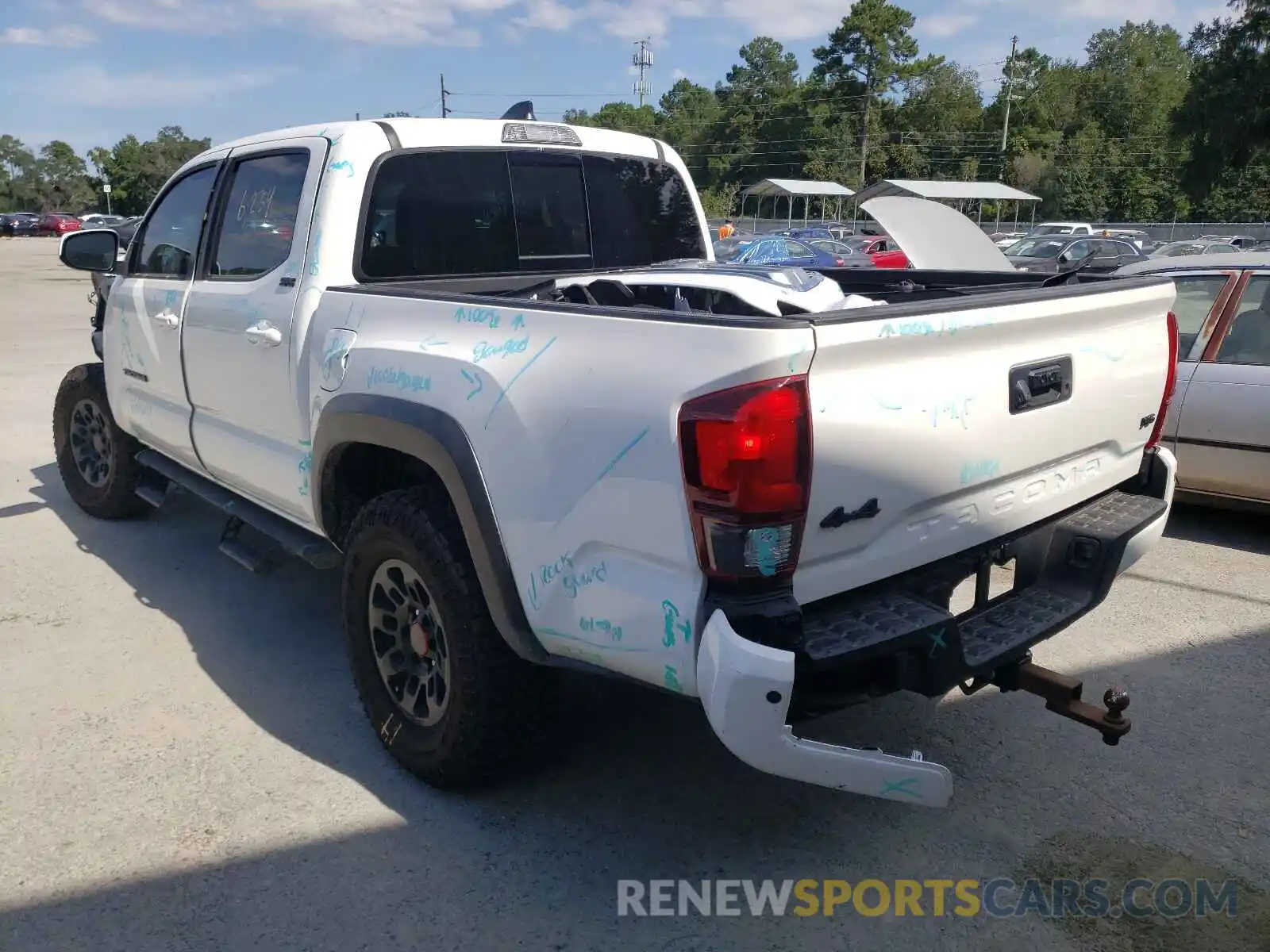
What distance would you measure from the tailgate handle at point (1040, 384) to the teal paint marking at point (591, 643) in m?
1.14

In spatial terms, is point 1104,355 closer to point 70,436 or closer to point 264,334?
point 264,334

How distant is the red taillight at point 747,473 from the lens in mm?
2066

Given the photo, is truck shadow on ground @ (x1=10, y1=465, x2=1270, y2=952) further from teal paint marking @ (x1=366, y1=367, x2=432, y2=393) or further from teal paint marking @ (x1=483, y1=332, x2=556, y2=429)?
teal paint marking @ (x1=366, y1=367, x2=432, y2=393)

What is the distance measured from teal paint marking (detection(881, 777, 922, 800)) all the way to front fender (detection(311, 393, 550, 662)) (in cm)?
91

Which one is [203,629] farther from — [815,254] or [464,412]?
[815,254]

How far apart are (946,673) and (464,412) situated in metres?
1.39

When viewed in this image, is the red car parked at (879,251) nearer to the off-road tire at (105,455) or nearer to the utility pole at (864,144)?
the off-road tire at (105,455)

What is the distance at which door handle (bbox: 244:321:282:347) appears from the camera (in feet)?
11.4

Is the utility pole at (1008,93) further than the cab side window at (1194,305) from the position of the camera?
Yes

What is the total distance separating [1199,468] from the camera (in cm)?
542

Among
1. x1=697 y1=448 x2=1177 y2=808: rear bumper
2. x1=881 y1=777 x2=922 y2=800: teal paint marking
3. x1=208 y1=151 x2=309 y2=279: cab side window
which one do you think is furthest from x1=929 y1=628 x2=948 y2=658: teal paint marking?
x1=208 y1=151 x2=309 y2=279: cab side window

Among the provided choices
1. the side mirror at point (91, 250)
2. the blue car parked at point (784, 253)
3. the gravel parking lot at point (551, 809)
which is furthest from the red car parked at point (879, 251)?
the gravel parking lot at point (551, 809)

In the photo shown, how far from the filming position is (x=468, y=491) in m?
2.61

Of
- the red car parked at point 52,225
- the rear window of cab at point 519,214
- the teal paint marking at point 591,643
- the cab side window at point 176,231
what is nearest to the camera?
the teal paint marking at point 591,643
